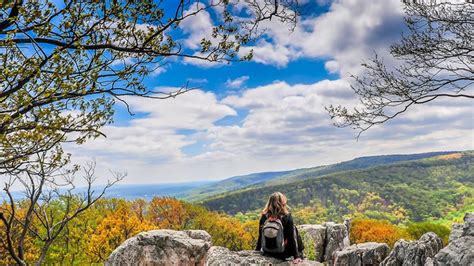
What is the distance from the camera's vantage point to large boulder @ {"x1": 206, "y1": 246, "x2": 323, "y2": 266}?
8.38 meters

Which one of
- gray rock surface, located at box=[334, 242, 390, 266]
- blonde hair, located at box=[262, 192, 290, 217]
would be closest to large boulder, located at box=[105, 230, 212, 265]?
blonde hair, located at box=[262, 192, 290, 217]

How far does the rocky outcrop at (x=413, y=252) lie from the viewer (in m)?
15.4

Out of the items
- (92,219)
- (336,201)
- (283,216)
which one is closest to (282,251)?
(283,216)

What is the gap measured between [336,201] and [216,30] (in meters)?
191

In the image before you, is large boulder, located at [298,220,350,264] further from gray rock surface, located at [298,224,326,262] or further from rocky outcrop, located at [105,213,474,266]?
rocky outcrop, located at [105,213,474,266]

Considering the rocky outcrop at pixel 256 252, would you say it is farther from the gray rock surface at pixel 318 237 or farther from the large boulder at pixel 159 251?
the gray rock surface at pixel 318 237

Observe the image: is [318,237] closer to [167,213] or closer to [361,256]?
[361,256]

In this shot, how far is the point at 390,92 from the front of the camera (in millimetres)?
11219

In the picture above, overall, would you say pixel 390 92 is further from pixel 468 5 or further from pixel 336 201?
pixel 336 201

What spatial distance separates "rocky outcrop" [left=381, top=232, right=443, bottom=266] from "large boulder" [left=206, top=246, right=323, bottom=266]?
8754 millimetres

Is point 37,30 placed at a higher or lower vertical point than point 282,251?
higher

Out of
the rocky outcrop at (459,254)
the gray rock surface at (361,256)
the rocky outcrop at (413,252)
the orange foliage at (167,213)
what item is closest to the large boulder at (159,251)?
the rocky outcrop at (413,252)

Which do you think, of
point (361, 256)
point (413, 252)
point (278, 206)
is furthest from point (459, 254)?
point (361, 256)

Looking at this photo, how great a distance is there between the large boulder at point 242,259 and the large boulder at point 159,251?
20.4 ft
